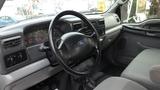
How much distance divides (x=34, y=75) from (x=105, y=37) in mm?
1146

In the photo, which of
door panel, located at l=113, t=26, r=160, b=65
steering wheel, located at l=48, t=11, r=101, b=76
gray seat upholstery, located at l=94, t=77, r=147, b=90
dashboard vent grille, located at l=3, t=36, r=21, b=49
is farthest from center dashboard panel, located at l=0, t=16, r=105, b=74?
door panel, located at l=113, t=26, r=160, b=65

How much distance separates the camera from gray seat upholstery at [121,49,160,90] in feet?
5.52

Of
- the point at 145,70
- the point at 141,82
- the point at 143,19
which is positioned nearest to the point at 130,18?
the point at 143,19

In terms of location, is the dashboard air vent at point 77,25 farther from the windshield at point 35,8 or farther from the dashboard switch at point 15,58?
the dashboard switch at point 15,58

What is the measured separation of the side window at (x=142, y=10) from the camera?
254 cm

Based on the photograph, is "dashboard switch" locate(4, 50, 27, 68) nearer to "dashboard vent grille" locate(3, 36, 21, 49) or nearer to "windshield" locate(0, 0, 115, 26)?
"dashboard vent grille" locate(3, 36, 21, 49)

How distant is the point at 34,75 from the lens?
1492 mm

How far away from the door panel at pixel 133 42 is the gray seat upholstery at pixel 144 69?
295 millimetres

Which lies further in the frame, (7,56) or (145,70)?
(145,70)

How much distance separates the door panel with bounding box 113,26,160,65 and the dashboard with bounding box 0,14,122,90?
0.99 metres

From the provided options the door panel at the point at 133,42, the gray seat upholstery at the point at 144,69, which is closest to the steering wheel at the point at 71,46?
the gray seat upholstery at the point at 144,69

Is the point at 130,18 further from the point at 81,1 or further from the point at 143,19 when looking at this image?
the point at 81,1

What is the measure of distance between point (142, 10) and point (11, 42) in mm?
1740

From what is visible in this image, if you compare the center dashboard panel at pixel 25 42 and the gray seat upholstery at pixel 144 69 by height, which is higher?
the center dashboard panel at pixel 25 42
